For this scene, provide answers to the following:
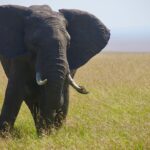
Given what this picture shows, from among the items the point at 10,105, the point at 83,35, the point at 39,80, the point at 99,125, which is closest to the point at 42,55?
the point at 39,80

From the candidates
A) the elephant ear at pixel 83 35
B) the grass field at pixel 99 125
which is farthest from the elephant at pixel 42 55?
the grass field at pixel 99 125

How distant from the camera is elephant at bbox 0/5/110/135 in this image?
336 inches

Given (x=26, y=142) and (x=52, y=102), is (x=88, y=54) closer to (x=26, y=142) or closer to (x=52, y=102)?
(x=52, y=102)

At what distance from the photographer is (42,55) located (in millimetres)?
8672

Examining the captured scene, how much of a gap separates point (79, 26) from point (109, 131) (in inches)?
108

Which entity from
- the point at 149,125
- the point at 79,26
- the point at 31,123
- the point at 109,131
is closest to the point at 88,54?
the point at 79,26

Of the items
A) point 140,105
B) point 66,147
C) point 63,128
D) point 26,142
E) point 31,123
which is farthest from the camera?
point 140,105

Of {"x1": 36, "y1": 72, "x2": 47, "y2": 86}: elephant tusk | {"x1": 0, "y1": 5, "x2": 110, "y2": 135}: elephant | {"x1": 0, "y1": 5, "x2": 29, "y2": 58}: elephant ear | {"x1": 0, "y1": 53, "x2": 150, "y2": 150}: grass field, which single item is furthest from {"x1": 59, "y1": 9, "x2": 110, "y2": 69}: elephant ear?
{"x1": 36, "y1": 72, "x2": 47, "y2": 86}: elephant tusk

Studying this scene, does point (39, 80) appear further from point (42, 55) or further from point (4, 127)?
point (4, 127)

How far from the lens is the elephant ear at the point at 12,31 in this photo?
9.46m

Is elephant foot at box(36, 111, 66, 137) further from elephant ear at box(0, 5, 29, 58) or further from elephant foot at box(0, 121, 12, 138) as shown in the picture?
elephant ear at box(0, 5, 29, 58)

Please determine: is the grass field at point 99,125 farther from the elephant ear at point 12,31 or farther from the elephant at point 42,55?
the elephant ear at point 12,31

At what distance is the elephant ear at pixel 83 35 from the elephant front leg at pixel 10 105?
118 centimetres

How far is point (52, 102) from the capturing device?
8477 mm
